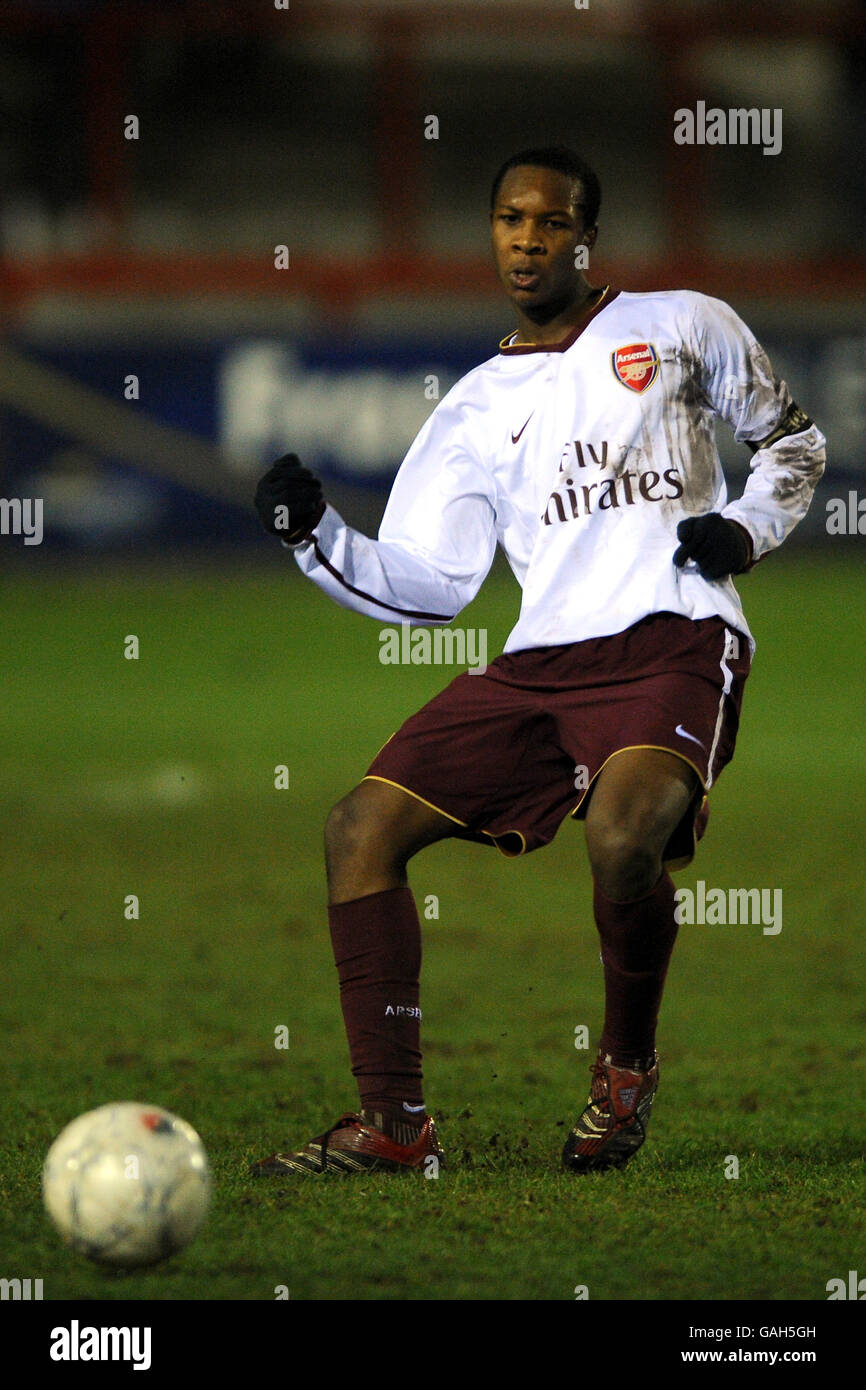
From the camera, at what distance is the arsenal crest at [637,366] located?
4305mm

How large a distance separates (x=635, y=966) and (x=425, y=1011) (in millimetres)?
1845

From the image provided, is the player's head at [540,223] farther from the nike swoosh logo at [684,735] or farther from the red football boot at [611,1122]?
the red football boot at [611,1122]

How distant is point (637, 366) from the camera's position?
14.1 feet

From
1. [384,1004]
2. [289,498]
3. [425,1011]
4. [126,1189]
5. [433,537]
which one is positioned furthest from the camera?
[425,1011]

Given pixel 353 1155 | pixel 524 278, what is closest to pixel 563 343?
pixel 524 278

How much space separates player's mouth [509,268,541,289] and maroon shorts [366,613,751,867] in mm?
758

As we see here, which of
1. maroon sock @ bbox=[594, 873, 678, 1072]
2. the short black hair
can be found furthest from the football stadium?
maroon sock @ bbox=[594, 873, 678, 1072]

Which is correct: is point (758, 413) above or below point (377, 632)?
below

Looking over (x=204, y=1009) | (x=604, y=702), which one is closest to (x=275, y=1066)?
(x=204, y=1009)

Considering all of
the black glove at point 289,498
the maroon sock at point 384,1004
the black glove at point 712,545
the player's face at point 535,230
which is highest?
the player's face at point 535,230

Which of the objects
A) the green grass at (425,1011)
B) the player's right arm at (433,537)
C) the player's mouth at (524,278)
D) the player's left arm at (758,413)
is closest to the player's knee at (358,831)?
the player's right arm at (433,537)

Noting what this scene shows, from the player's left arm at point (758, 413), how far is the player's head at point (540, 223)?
1.01 ft

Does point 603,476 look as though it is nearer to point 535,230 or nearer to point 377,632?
point 535,230

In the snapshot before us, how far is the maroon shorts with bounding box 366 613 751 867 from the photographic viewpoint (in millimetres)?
4203
